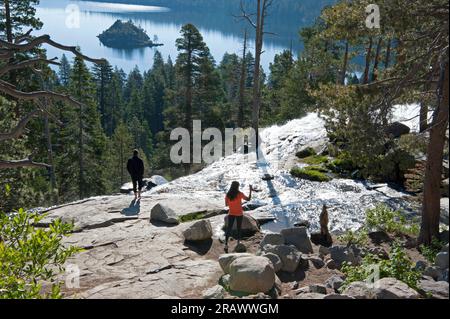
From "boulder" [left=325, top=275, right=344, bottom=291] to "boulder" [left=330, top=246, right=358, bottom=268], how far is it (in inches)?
48.9

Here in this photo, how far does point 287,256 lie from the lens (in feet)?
30.6

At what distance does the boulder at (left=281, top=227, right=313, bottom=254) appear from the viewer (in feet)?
35.3

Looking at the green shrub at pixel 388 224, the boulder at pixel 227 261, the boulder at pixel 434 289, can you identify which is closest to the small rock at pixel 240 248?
the boulder at pixel 227 261

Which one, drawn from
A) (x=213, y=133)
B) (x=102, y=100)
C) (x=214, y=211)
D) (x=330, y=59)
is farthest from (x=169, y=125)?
(x=102, y=100)

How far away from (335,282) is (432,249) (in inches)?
145

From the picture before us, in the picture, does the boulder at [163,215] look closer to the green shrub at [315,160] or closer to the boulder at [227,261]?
the boulder at [227,261]

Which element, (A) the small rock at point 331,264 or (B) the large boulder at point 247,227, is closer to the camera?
(A) the small rock at point 331,264

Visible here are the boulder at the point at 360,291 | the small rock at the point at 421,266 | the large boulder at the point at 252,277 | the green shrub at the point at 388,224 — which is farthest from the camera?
the green shrub at the point at 388,224

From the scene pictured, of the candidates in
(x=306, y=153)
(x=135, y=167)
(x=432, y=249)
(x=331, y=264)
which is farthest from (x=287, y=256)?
(x=306, y=153)

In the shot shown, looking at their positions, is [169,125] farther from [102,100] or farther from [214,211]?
[102,100]

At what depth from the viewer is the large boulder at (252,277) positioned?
25.7 ft

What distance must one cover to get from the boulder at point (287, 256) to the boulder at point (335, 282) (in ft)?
3.34

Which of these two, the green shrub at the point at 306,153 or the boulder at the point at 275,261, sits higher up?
the boulder at the point at 275,261

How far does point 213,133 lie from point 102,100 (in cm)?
4344
